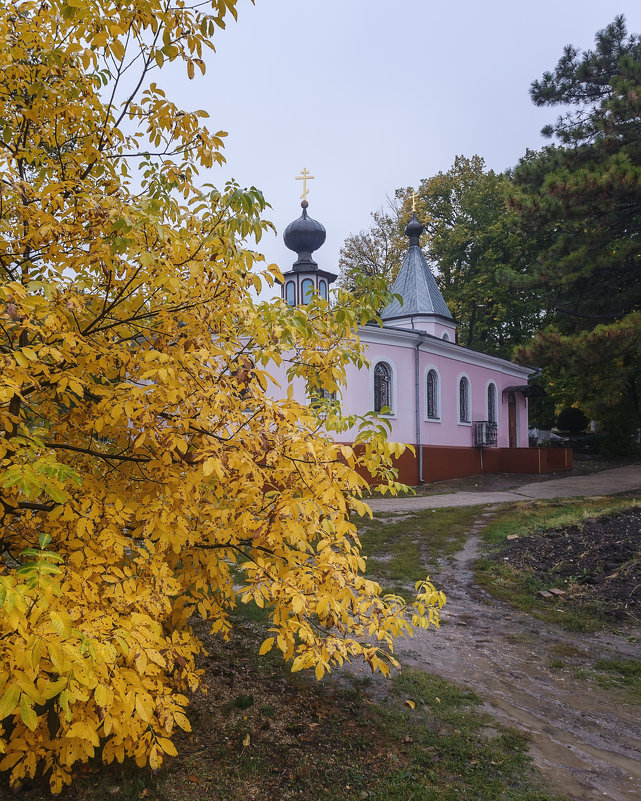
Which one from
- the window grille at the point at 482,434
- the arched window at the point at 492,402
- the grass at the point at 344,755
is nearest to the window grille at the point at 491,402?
the arched window at the point at 492,402

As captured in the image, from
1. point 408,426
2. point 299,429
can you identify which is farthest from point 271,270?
point 408,426

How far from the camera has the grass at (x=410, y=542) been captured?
778 centimetres

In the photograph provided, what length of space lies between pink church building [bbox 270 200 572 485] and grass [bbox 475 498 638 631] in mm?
5127

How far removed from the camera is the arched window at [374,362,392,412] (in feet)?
59.6

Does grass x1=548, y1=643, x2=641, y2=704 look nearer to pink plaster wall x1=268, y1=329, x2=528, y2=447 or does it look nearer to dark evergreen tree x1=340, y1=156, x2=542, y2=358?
pink plaster wall x1=268, y1=329, x2=528, y2=447

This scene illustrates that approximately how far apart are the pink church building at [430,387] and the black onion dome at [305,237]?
0.11 feet

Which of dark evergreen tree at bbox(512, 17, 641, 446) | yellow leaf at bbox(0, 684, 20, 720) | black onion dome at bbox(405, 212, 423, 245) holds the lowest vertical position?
yellow leaf at bbox(0, 684, 20, 720)

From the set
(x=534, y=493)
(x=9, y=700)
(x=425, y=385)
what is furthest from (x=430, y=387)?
(x=9, y=700)

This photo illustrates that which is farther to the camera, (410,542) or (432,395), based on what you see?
(432,395)

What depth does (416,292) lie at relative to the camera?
24.4 meters

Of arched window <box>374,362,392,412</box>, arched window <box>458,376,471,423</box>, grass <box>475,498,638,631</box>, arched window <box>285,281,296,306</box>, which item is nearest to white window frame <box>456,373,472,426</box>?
arched window <box>458,376,471,423</box>

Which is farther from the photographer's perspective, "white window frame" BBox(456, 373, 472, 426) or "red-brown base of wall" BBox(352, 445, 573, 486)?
"white window frame" BBox(456, 373, 472, 426)

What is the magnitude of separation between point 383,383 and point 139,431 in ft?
51.1

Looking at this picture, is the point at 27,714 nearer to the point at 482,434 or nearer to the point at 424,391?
the point at 424,391
